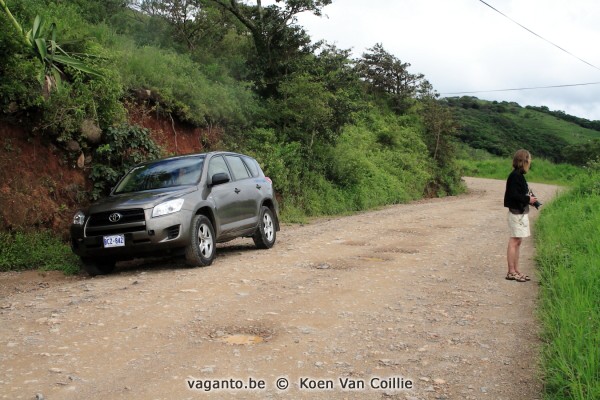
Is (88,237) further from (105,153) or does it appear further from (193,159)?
(105,153)

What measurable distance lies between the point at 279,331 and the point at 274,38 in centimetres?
1742

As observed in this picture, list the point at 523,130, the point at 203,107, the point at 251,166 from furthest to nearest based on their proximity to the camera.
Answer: the point at 523,130 → the point at 203,107 → the point at 251,166

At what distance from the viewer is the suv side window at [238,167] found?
1061 cm

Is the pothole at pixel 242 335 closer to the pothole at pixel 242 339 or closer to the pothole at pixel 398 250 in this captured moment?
the pothole at pixel 242 339

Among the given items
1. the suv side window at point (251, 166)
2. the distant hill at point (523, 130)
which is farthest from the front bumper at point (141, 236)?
the distant hill at point (523, 130)

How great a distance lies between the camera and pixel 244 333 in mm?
5215

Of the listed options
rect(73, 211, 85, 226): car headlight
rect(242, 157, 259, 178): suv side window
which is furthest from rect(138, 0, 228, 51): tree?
rect(73, 211, 85, 226): car headlight

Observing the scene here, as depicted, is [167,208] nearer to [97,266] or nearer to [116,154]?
[97,266]

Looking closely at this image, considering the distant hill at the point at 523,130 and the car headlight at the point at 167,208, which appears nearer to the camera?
the car headlight at the point at 167,208

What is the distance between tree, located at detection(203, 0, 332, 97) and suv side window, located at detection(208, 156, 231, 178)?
1109 cm

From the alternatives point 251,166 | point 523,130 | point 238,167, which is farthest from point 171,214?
point 523,130

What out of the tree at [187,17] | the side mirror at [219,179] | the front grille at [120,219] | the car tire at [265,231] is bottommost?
the car tire at [265,231]

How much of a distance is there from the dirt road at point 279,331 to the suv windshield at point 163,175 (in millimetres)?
1335

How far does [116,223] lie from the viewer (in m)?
8.35
